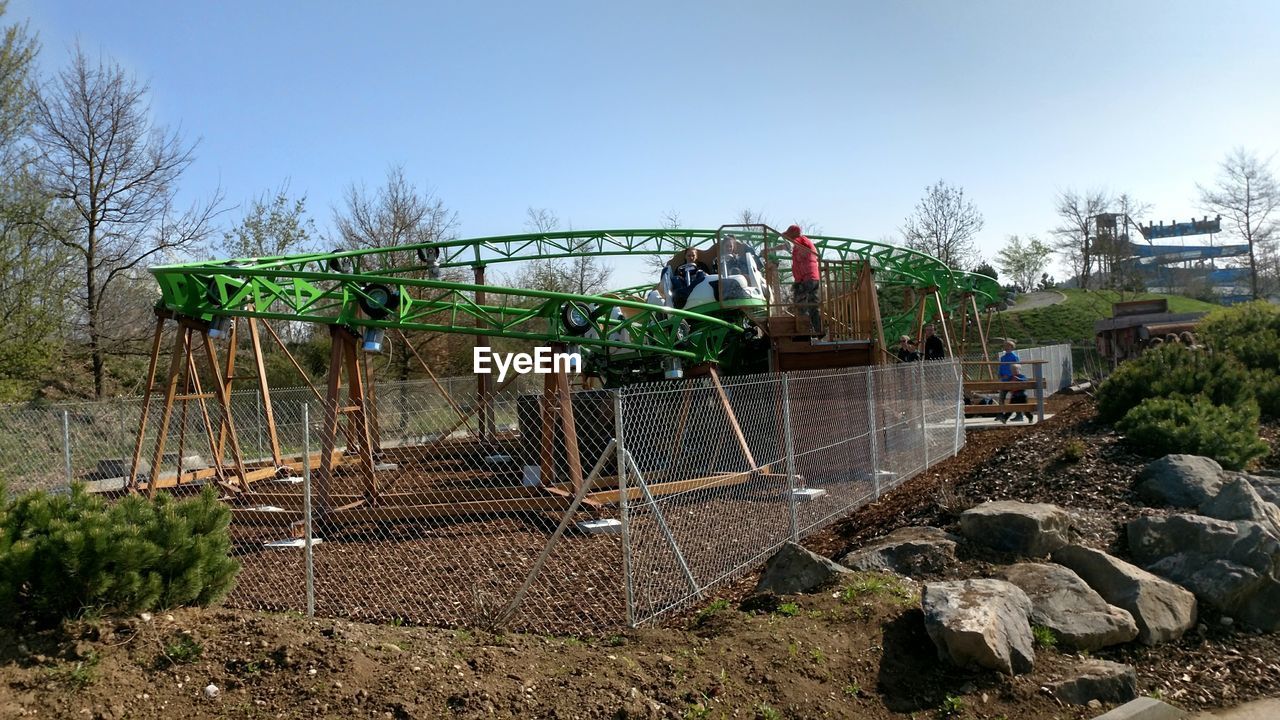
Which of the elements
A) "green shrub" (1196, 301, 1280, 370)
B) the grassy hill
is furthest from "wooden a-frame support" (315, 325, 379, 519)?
the grassy hill

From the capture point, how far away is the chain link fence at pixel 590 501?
20.5 feet

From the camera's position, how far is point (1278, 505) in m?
7.76

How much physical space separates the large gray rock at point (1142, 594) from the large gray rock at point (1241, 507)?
4.53 ft

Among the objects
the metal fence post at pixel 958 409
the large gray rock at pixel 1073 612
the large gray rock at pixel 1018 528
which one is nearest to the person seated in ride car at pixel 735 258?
the metal fence post at pixel 958 409

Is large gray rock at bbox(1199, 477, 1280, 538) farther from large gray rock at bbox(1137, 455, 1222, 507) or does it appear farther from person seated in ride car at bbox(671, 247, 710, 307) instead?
person seated in ride car at bbox(671, 247, 710, 307)

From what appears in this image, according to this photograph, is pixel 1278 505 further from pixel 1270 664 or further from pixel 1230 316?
pixel 1230 316

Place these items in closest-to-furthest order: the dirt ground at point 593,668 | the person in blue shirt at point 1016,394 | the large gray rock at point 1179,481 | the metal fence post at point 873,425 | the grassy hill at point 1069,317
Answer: the dirt ground at point 593,668 → the large gray rock at point 1179,481 → the metal fence post at point 873,425 → the person in blue shirt at point 1016,394 → the grassy hill at point 1069,317

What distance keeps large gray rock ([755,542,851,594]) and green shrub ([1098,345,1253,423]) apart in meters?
7.21

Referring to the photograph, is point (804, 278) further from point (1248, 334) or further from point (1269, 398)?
point (1248, 334)

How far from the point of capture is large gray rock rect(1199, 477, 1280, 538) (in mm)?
6996

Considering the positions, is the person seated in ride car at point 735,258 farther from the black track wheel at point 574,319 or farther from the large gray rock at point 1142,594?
the large gray rock at point 1142,594

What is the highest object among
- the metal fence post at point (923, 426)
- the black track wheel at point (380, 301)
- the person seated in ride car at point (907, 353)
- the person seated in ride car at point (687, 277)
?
the person seated in ride car at point (687, 277)

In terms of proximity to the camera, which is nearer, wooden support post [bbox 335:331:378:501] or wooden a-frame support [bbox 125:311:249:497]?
wooden support post [bbox 335:331:378:501]

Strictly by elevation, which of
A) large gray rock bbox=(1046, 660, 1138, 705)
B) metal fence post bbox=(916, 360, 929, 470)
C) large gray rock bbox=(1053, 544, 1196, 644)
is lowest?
large gray rock bbox=(1046, 660, 1138, 705)
